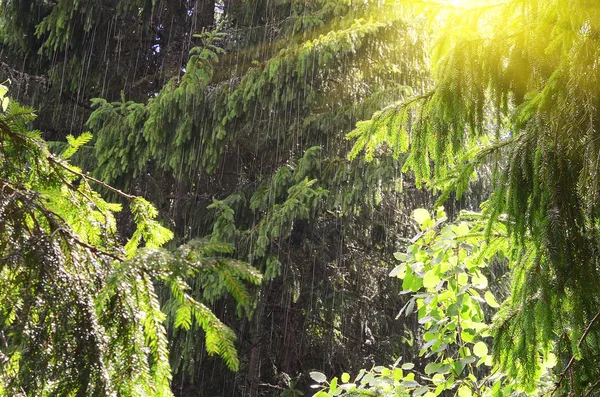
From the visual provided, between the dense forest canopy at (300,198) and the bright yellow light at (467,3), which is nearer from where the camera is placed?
the dense forest canopy at (300,198)

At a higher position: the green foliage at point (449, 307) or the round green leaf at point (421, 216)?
the round green leaf at point (421, 216)

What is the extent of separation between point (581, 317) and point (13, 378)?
57.2 inches

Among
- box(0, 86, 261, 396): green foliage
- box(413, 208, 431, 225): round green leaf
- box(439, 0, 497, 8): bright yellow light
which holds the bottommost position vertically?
box(0, 86, 261, 396): green foliage

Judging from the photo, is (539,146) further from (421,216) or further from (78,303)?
(78,303)

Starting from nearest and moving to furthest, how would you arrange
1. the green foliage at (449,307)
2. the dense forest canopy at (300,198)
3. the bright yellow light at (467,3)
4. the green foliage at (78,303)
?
the green foliage at (78,303)
the dense forest canopy at (300,198)
the bright yellow light at (467,3)
the green foliage at (449,307)

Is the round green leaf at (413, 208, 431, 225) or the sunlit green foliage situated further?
the round green leaf at (413, 208, 431, 225)

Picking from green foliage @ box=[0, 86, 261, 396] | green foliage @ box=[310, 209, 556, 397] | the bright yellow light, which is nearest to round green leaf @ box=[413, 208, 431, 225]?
green foliage @ box=[310, 209, 556, 397]

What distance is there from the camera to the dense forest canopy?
1.58 metres

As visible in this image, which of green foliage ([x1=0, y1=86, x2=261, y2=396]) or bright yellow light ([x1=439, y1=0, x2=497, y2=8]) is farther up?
bright yellow light ([x1=439, y1=0, x2=497, y2=8])

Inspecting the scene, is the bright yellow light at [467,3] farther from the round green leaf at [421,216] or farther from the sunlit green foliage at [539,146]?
the round green leaf at [421,216]

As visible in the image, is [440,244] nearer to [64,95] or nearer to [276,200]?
[276,200]

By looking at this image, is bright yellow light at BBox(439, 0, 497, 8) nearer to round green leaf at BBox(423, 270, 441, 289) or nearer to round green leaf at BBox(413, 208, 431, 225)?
round green leaf at BBox(413, 208, 431, 225)

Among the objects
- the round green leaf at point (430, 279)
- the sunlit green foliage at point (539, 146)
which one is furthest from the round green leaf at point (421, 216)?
the sunlit green foliage at point (539, 146)

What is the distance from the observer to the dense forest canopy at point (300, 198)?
1.58 m
